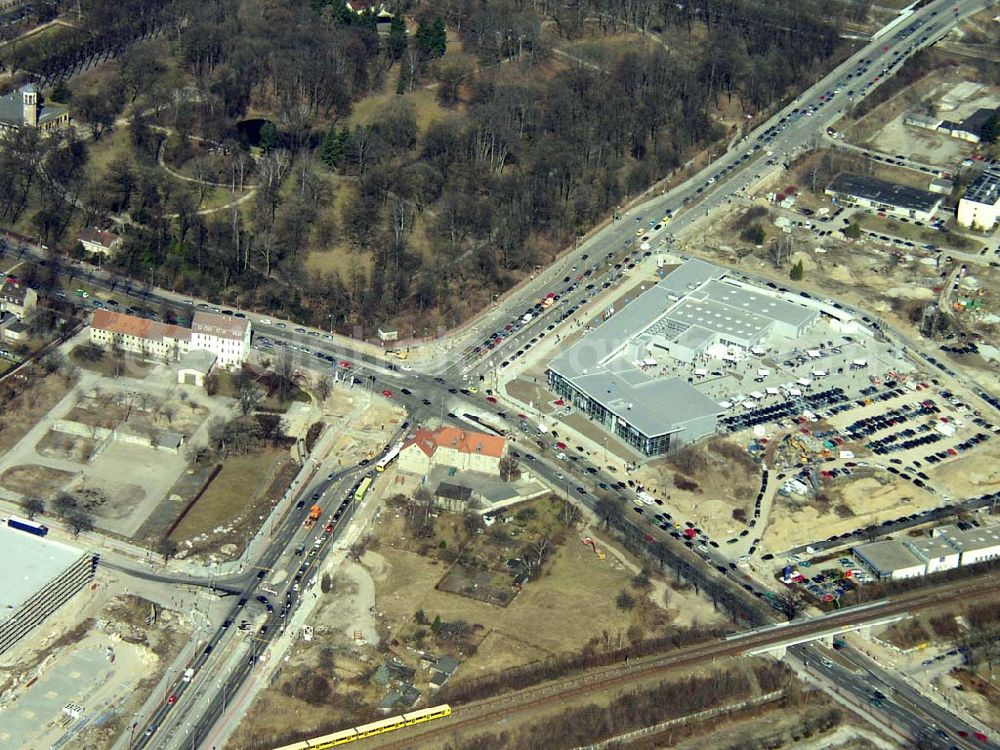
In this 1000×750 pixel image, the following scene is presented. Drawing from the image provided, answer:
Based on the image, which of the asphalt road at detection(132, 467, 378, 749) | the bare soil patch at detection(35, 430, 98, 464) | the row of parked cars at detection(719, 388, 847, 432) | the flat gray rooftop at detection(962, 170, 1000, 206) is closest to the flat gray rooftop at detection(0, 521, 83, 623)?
the asphalt road at detection(132, 467, 378, 749)

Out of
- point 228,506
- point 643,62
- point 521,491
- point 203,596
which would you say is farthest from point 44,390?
point 643,62

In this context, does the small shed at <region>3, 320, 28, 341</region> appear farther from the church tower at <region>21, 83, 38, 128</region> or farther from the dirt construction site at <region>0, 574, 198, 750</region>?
the church tower at <region>21, 83, 38, 128</region>

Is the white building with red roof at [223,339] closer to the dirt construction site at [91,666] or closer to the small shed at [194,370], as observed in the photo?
the small shed at [194,370]

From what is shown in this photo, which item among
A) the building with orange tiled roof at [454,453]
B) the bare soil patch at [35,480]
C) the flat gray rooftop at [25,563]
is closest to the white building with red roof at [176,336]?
the bare soil patch at [35,480]

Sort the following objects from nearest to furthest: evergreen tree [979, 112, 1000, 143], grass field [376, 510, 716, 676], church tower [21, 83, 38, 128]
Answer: grass field [376, 510, 716, 676] < church tower [21, 83, 38, 128] < evergreen tree [979, 112, 1000, 143]

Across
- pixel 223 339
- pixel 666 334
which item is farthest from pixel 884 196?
pixel 223 339

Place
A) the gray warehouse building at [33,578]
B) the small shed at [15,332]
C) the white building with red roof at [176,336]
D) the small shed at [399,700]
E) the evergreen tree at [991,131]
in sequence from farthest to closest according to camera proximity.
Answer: the evergreen tree at [991,131], the small shed at [15,332], the white building with red roof at [176,336], the gray warehouse building at [33,578], the small shed at [399,700]

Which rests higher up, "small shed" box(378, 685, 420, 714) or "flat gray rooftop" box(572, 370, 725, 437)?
"small shed" box(378, 685, 420, 714)
